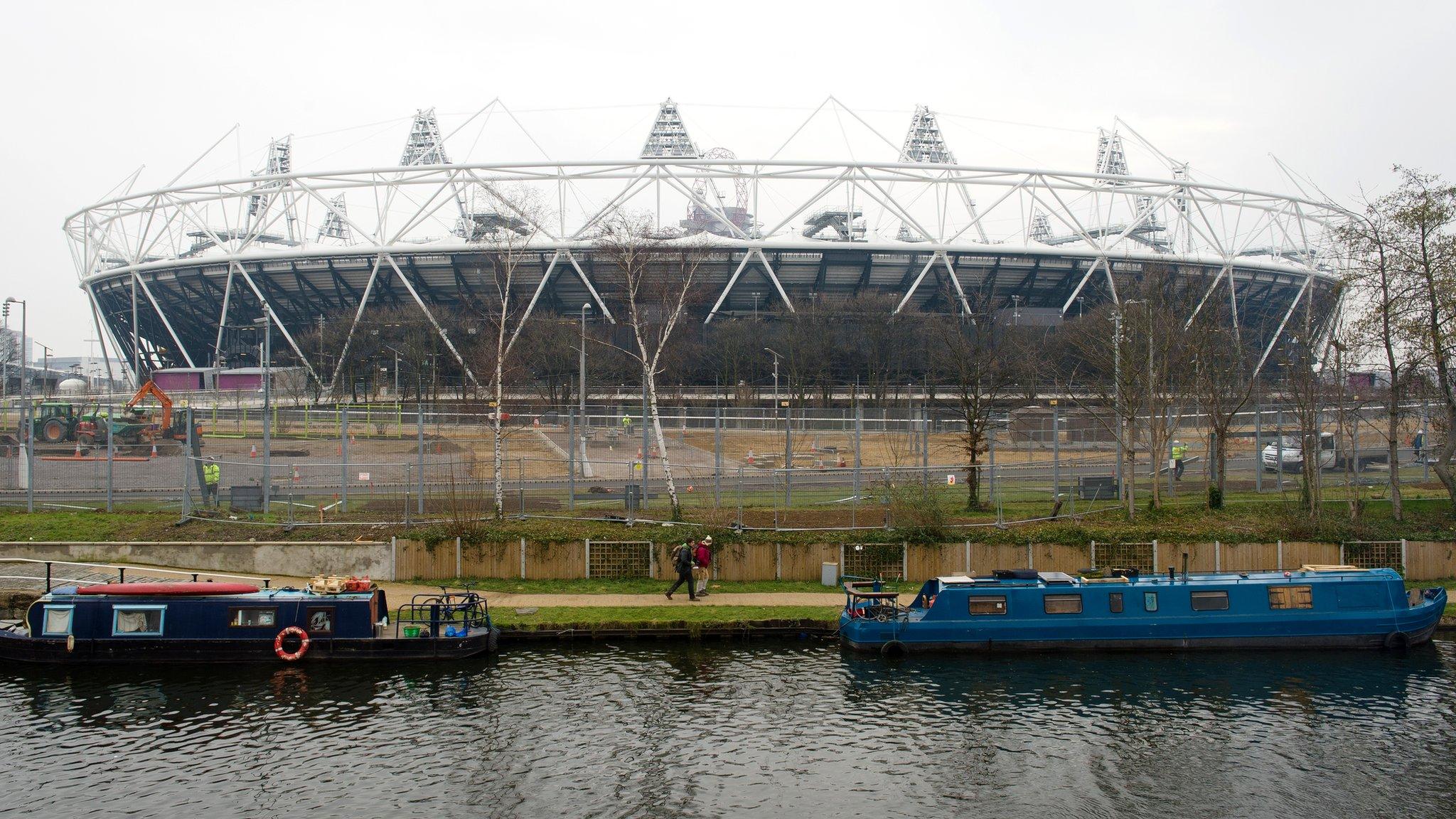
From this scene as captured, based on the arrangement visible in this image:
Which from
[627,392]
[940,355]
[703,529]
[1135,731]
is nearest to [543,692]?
[703,529]

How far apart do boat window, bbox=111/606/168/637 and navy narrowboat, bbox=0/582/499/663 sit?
0.01m

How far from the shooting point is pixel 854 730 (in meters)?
13.7

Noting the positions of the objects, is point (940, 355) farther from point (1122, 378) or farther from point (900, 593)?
point (900, 593)

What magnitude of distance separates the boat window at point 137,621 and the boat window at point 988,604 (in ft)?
46.5

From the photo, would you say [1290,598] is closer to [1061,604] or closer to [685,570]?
[1061,604]

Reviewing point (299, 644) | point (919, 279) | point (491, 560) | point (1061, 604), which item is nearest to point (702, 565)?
point (491, 560)

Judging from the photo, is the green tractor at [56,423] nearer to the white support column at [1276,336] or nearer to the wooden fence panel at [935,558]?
the wooden fence panel at [935,558]

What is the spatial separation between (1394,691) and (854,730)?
8.97 metres

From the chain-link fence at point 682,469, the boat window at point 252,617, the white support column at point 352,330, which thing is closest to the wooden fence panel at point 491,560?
the chain-link fence at point 682,469

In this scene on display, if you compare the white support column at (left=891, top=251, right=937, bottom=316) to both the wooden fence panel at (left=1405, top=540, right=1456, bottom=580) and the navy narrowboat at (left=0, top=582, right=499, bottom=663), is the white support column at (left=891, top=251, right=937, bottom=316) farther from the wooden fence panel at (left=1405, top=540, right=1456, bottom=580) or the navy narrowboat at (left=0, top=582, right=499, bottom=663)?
the navy narrowboat at (left=0, top=582, right=499, bottom=663)

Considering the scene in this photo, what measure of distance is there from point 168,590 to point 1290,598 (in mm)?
20120

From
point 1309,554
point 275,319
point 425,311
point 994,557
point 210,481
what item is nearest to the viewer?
point 994,557

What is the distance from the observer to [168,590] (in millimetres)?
17031

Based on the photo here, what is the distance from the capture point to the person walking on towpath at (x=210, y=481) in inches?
917
